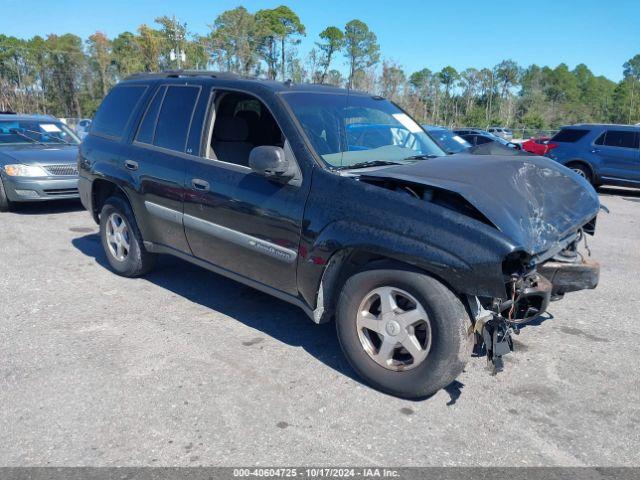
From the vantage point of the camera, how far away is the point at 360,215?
3.30 metres

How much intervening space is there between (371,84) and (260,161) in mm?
29566

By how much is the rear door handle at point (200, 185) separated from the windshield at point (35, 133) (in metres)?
6.64

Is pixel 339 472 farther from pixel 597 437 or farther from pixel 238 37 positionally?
pixel 238 37

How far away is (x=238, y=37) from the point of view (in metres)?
41.1

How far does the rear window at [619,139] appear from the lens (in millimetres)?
13281

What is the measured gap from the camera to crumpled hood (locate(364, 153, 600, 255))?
3066 millimetres

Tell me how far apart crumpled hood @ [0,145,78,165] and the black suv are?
14.2 feet

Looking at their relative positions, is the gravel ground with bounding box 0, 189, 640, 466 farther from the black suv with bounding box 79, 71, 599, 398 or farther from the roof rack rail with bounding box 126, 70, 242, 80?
the roof rack rail with bounding box 126, 70, 242, 80

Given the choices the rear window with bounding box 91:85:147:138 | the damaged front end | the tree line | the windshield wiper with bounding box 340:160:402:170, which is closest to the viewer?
the damaged front end

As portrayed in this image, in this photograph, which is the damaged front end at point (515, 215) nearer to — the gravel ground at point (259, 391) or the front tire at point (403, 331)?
the front tire at point (403, 331)

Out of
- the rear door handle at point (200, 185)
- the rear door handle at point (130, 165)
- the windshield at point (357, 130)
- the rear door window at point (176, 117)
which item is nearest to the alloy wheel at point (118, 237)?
the rear door handle at point (130, 165)

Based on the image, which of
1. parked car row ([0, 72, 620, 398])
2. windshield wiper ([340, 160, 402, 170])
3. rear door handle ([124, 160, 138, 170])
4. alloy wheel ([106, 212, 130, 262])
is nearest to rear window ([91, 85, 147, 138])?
parked car row ([0, 72, 620, 398])

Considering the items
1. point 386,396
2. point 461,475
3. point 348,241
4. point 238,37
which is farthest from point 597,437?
point 238,37

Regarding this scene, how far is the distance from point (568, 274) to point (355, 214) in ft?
4.94
